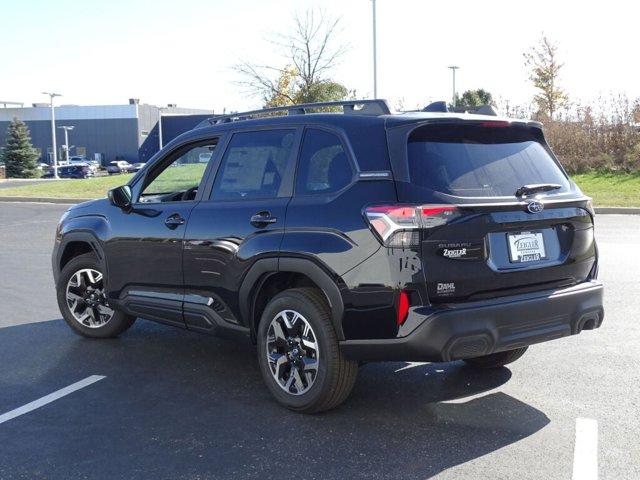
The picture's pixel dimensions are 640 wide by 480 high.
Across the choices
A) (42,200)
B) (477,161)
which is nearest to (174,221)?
(477,161)

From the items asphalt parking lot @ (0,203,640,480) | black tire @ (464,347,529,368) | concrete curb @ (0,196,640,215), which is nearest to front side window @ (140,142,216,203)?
Answer: asphalt parking lot @ (0,203,640,480)

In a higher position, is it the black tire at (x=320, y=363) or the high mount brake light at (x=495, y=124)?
the high mount brake light at (x=495, y=124)

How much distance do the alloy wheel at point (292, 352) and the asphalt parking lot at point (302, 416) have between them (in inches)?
8.1

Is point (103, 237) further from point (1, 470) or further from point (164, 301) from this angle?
point (1, 470)

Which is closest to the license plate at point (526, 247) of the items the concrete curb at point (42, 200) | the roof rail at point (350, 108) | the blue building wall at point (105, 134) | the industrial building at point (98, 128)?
A: the roof rail at point (350, 108)

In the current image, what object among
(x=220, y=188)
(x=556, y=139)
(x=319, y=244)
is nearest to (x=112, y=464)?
(x=319, y=244)

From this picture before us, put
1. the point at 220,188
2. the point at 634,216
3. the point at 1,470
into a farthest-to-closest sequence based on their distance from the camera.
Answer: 1. the point at 634,216
2. the point at 220,188
3. the point at 1,470

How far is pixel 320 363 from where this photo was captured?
15.0ft

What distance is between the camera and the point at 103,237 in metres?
6.26

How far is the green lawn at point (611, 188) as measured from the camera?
760 inches

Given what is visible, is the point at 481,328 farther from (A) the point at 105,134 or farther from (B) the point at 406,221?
(A) the point at 105,134

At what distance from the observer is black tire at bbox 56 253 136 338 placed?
6.62m

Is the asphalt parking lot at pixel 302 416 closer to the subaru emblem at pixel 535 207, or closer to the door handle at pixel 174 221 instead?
the door handle at pixel 174 221

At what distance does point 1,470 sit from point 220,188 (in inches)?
89.5
